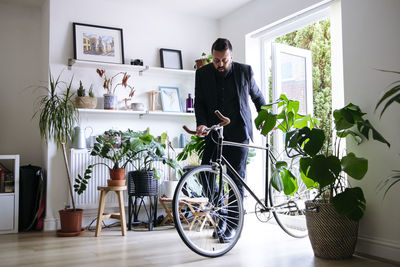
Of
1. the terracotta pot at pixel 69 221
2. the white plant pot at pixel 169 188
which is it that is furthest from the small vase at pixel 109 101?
the terracotta pot at pixel 69 221

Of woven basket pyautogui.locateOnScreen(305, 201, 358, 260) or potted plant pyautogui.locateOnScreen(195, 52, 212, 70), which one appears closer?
woven basket pyautogui.locateOnScreen(305, 201, 358, 260)

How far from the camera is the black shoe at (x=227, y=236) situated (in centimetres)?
281

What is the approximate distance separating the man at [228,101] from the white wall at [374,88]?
775 mm

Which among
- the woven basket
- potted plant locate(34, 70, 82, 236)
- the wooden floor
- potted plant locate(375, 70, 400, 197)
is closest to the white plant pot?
the wooden floor

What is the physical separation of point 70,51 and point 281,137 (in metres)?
2.39

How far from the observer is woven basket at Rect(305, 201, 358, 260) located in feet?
8.44

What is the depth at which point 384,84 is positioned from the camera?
2.63 metres

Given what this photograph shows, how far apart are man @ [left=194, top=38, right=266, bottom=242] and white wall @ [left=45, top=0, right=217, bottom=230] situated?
1420 millimetres

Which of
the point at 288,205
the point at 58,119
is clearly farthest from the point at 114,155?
the point at 288,205

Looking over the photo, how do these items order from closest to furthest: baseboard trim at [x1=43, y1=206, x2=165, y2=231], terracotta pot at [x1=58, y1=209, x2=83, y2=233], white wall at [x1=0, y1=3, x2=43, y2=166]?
terracotta pot at [x1=58, y1=209, x2=83, y2=233] < baseboard trim at [x1=43, y1=206, x2=165, y2=231] < white wall at [x1=0, y1=3, x2=43, y2=166]

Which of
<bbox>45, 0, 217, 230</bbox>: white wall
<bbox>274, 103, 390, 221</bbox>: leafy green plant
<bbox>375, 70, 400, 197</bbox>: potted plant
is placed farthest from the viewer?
<bbox>45, 0, 217, 230</bbox>: white wall

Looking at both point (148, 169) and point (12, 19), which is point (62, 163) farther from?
point (12, 19)

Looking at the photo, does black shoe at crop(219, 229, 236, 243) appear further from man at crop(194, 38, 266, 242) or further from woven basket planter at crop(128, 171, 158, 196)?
woven basket planter at crop(128, 171, 158, 196)

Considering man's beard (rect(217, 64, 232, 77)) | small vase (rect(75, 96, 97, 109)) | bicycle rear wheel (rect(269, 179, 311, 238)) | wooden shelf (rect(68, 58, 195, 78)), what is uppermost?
wooden shelf (rect(68, 58, 195, 78))
